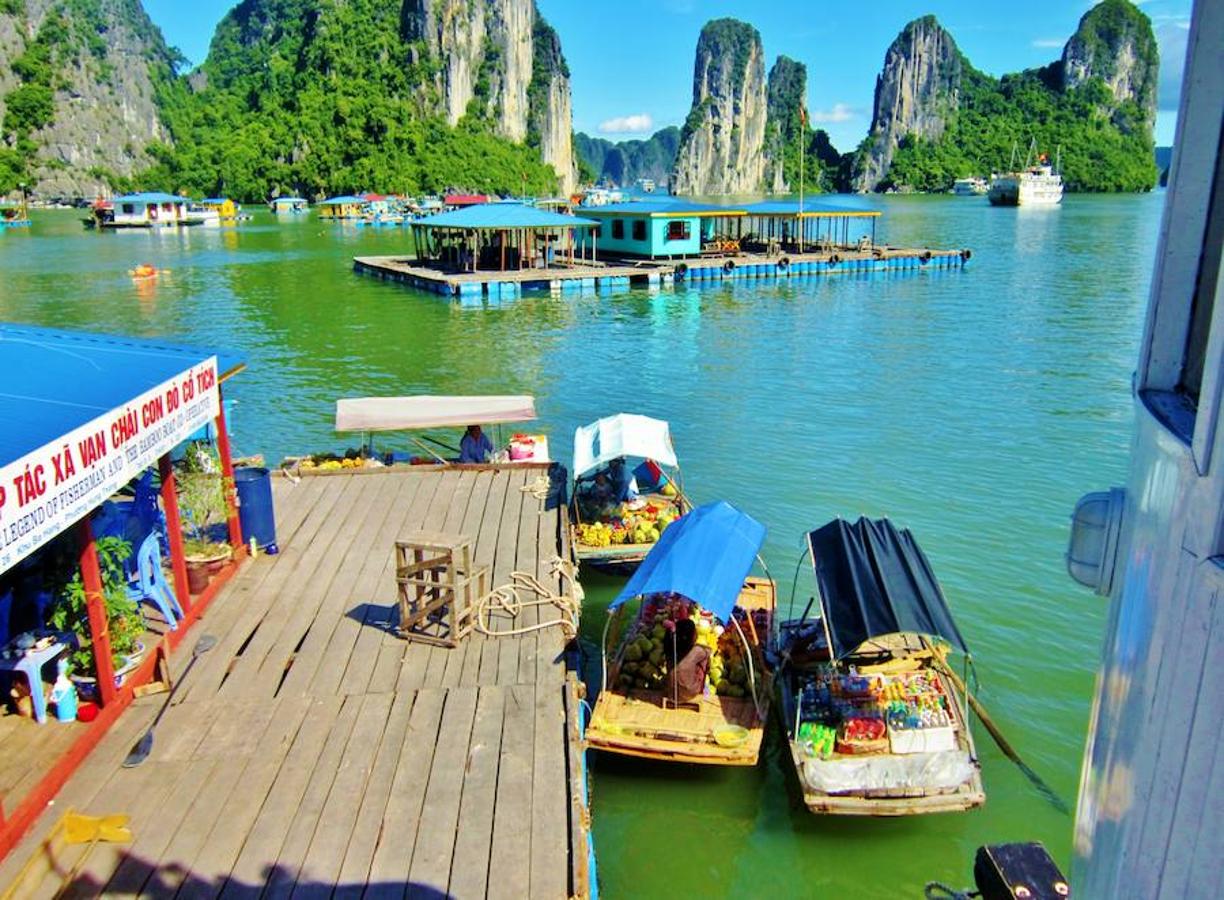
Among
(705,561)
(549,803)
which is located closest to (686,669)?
(705,561)

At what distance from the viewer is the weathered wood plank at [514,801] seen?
6042 mm

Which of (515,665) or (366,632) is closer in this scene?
(515,665)

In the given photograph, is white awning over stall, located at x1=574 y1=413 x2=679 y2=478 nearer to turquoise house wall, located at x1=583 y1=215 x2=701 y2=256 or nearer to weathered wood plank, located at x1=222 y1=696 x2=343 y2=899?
weathered wood plank, located at x1=222 y1=696 x2=343 y2=899

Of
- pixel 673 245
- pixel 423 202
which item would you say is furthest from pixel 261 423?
pixel 423 202

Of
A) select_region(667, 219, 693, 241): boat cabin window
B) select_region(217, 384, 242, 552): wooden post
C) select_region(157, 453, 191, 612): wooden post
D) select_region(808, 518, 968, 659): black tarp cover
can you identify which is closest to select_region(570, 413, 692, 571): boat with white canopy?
select_region(808, 518, 968, 659): black tarp cover

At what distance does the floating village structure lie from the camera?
4762 centimetres

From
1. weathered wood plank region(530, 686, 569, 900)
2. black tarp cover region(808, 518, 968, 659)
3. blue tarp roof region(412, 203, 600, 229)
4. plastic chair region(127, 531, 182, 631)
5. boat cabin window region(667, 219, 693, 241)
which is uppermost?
blue tarp roof region(412, 203, 600, 229)

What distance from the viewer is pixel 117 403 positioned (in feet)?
25.5

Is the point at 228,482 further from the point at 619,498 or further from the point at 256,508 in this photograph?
the point at 619,498

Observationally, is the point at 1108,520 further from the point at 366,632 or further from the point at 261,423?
the point at 261,423

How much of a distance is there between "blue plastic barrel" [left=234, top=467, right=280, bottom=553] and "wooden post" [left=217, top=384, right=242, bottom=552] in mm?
99

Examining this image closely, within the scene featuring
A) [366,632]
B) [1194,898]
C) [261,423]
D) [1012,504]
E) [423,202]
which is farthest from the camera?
[423,202]

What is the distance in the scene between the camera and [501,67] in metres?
150

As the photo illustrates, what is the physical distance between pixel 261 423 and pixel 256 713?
1906 centimetres
